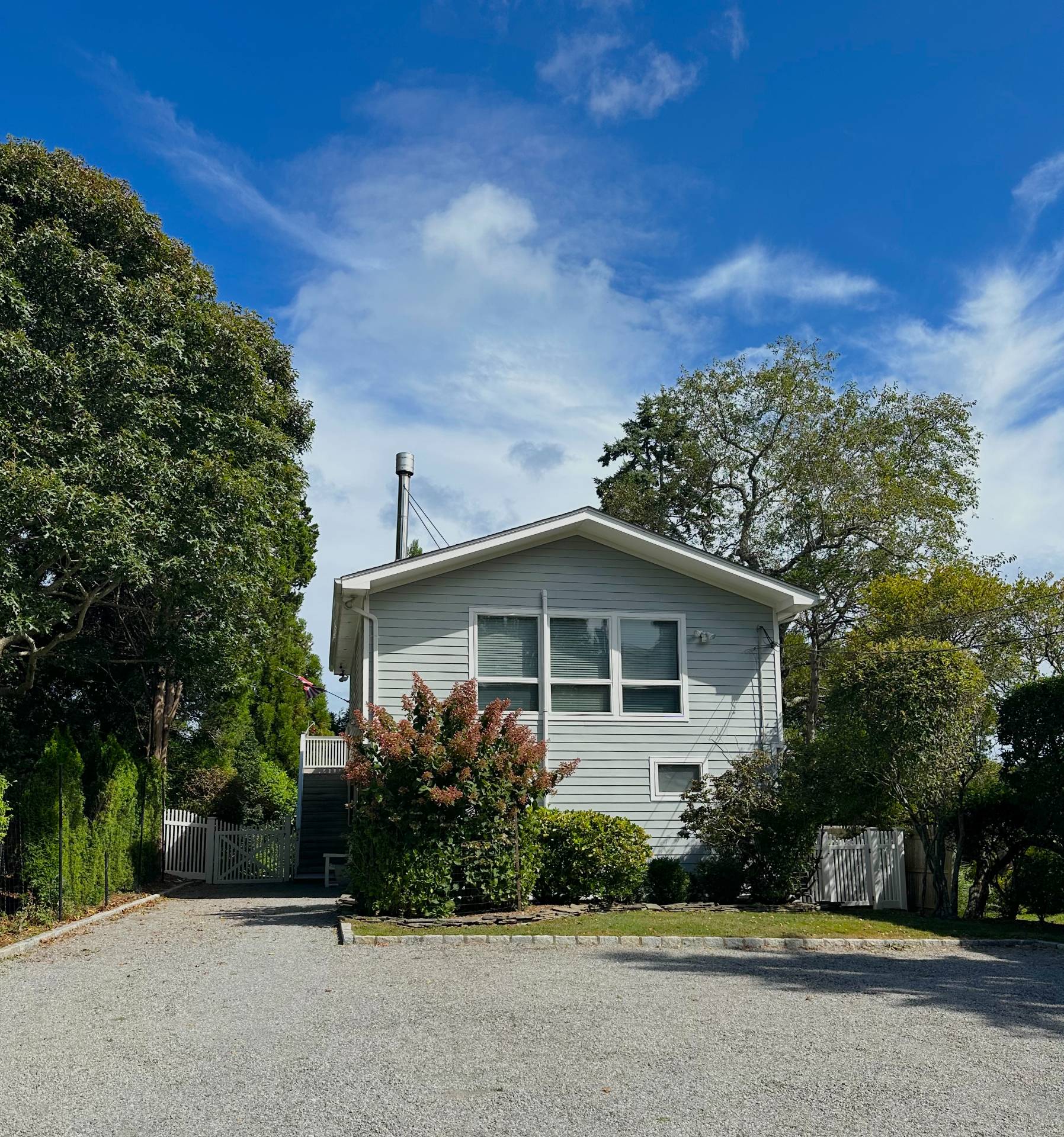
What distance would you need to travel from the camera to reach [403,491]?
79.5ft

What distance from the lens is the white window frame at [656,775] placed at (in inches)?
589

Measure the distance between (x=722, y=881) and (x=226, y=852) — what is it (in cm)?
1221

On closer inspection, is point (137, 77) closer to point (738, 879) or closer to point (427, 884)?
point (427, 884)

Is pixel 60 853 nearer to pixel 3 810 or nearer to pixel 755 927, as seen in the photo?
pixel 3 810

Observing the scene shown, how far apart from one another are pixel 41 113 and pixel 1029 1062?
58.7ft

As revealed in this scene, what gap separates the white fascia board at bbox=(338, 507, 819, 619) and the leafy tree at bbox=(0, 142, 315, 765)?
2653 millimetres

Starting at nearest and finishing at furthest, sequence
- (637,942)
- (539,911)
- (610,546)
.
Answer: (637,942)
(539,911)
(610,546)

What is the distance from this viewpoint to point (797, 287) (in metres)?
17.2

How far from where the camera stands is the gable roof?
14.6 metres

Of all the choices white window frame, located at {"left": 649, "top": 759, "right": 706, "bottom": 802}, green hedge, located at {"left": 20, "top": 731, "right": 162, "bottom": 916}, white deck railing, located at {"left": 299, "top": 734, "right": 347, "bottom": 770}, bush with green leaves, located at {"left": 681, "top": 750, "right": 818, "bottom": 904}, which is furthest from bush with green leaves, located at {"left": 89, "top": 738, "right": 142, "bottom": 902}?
bush with green leaves, located at {"left": 681, "top": 750, "right": 818, "bottom": 904}

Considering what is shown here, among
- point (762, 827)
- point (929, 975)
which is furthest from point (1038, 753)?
point (929, 975)

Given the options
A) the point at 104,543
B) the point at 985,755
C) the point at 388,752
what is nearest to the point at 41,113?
the point at 104,543

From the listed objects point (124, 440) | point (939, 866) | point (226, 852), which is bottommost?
point (226, 852)

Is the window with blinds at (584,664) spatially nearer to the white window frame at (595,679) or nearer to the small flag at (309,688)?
the white window frame at (595,679)
